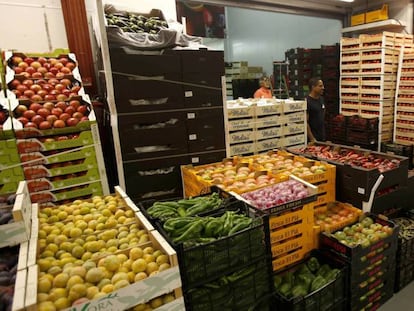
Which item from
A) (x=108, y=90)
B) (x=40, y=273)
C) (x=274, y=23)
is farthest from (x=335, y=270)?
(x=274, y=23)

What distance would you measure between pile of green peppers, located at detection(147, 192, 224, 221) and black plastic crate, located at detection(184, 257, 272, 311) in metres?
0.43

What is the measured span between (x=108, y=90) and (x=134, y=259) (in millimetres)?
1992

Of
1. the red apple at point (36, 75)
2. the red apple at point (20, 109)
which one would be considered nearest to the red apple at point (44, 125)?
the red apple at point (20, 109)

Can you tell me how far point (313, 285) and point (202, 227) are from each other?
39.0 inches

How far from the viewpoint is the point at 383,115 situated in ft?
20.4

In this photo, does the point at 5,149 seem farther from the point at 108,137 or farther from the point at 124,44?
the point at 124,44

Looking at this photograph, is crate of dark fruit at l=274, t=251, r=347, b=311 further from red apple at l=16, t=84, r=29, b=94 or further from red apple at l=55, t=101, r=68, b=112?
red apple at l=16, t=84, r=29, b=94

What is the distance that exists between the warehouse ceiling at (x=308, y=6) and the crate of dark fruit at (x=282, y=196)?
14.1 ft

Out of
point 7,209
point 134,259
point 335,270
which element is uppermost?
point 7,209

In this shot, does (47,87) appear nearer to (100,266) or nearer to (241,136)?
(241,136)

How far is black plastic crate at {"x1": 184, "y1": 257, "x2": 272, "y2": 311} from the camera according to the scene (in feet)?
5.31

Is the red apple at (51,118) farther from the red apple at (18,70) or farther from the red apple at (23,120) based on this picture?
the red apple at (18,70)

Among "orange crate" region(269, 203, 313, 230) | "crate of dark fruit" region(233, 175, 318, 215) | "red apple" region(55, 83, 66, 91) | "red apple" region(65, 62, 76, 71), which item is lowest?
"orange crate" region(269, 203, 313, 230)

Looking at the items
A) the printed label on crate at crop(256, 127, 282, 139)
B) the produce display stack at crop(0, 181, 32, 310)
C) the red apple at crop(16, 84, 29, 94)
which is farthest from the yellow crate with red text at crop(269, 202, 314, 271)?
the red apple at crop(16, 84, 29, 94)
